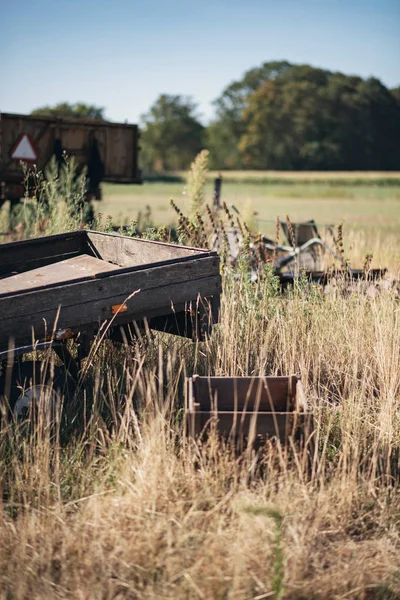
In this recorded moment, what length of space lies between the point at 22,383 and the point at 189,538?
69.5 inches

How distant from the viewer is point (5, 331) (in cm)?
370

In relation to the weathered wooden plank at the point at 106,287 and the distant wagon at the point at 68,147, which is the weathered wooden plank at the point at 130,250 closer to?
the weathered wooden plank at the point at 106,287

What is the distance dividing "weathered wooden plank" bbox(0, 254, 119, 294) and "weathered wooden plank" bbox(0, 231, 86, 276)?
0.09 m

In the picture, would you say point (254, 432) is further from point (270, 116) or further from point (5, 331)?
point (270, 116)

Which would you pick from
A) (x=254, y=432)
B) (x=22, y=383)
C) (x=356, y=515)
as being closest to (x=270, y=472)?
(x=254, y=432)

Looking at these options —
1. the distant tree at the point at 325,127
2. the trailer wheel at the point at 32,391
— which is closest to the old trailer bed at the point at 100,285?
the trailer wheel at the point at 32,391

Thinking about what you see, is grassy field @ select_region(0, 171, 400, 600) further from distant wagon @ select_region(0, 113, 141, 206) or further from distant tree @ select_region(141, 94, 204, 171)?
distant tree @ select_region(141, 94, 204, 171)

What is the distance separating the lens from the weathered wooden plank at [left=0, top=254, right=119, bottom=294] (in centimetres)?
495

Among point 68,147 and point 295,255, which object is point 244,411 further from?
point 68,147

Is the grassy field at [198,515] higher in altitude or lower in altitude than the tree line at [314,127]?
lower

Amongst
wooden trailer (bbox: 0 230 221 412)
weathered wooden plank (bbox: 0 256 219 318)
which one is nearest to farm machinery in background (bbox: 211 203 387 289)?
wooden trailer (bbox: 0 230 221 412)

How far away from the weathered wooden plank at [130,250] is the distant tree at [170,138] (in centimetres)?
10052

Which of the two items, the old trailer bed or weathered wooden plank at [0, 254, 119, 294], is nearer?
the old trailer bed

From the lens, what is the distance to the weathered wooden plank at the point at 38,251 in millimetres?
5320
